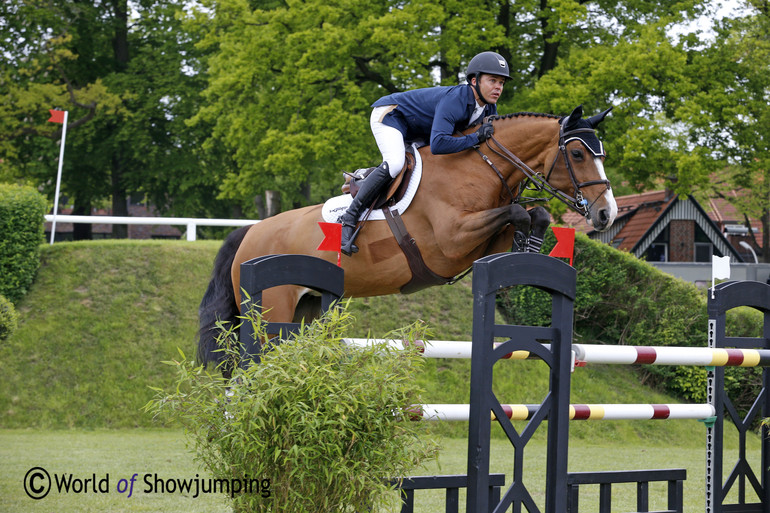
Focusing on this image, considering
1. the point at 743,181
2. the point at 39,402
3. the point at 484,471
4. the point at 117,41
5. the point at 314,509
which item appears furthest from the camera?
the point at 117,41

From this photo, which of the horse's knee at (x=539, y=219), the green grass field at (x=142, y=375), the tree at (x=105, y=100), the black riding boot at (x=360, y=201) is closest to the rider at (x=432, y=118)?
the black riding boot at (x=360, y=201)

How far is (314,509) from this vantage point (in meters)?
2.37

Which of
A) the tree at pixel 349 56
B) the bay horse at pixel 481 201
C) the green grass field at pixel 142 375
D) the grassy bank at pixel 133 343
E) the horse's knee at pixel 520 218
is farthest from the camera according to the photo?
the tree at pixel 349 56

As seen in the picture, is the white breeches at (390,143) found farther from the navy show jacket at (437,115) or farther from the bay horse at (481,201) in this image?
the bay horse at (481,201)

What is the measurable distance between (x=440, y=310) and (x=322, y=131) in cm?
551

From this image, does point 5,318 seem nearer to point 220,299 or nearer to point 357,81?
point 220,299

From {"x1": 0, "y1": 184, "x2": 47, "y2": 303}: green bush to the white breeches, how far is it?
21.8 ft

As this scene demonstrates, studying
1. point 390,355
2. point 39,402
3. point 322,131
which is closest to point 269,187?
point 322,131

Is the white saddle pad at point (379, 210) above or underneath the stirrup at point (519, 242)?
above

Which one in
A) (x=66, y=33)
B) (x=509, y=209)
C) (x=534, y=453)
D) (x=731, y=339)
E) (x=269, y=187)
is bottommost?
(x=534, y=453)

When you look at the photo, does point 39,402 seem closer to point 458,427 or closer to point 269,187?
point 458,427

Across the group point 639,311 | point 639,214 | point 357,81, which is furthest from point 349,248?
point 639,214

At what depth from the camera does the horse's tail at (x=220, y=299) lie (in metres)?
4.96

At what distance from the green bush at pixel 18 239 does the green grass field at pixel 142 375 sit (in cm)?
22
